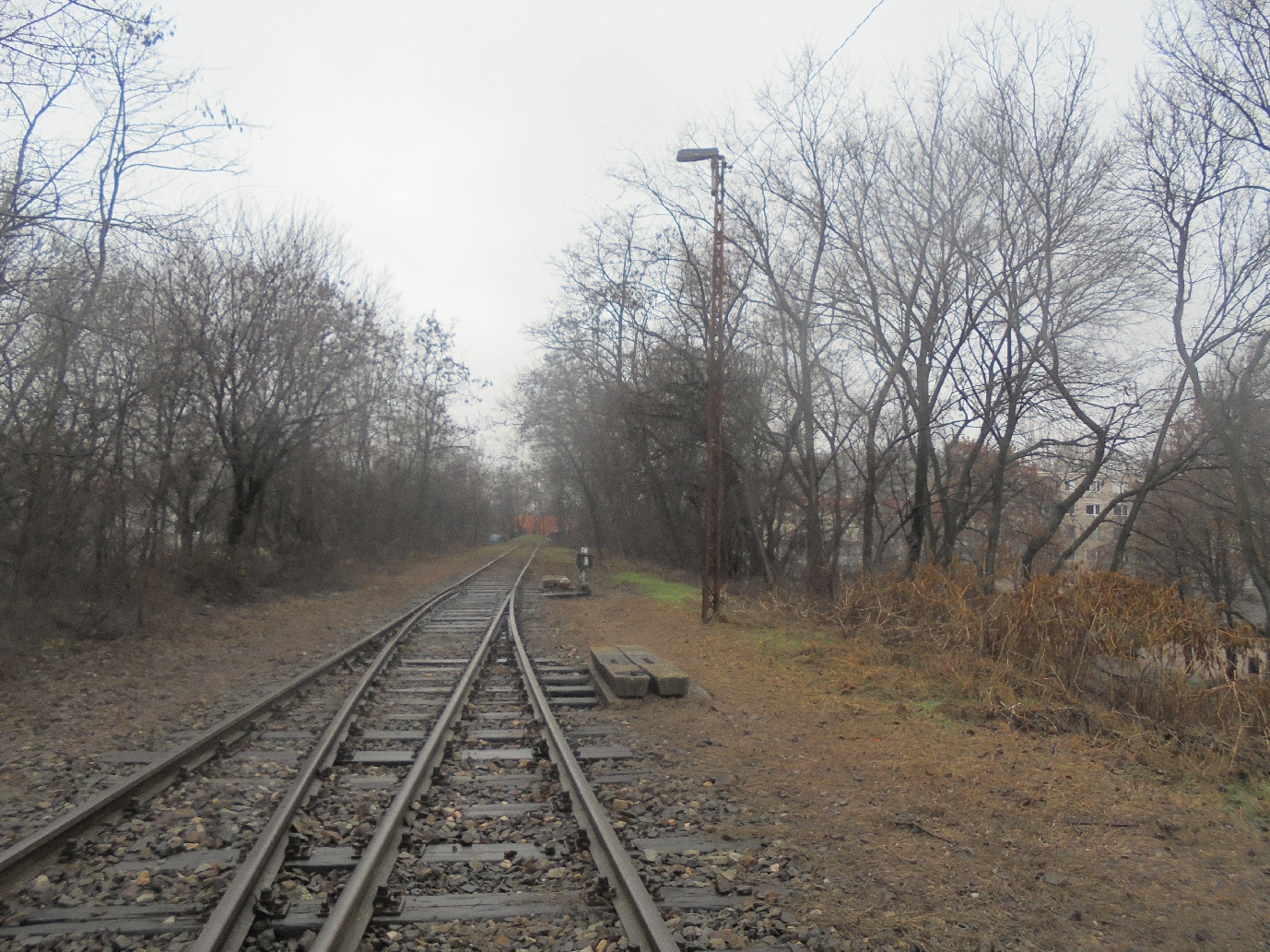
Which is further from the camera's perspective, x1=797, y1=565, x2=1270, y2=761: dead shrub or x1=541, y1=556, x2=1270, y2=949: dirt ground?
x1=797, y1=565, x2=1270, y2=761: dead shrub

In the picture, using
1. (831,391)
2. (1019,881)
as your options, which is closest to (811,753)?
(1019,881)

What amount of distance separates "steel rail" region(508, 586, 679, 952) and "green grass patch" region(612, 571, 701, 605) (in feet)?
A: 43.9

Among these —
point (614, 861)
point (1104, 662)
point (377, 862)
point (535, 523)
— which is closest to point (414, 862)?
point (377, 862)

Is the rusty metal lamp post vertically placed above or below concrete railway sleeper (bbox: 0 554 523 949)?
above

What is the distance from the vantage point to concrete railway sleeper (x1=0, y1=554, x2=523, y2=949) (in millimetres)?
3969

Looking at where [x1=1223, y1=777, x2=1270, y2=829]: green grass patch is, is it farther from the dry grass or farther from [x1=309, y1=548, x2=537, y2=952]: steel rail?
[x1=309, y1=548, x2=537, y2=952]: steel rail

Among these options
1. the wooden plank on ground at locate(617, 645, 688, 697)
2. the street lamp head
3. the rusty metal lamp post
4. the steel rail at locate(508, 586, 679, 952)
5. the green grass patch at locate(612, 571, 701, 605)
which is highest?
the street lamp head

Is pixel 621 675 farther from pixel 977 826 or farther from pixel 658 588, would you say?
pixel 658 588

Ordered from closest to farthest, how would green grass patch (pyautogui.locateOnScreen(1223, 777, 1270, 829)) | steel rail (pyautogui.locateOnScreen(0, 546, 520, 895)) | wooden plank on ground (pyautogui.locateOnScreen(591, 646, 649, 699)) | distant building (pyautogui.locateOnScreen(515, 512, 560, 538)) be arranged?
steel rail (pyautogui.locateOnScreen(0, 546, 520, 895)), green grass patch (pyautogui.locateOnScreen(1223, 777, 1270, 829)), wooden plank on ground (pyautogui.locateOnScreen(591, 646, 649, 699)), distant building (pyautogui.locateOnScreen(515, 512, 560, 538))

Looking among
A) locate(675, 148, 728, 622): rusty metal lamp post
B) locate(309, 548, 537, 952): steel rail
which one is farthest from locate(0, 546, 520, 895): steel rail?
locate(675, 148, 728, 622): rusty metal lamp post

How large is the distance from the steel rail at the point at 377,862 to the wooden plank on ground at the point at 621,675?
1.84m

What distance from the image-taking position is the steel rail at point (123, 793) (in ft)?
14.4

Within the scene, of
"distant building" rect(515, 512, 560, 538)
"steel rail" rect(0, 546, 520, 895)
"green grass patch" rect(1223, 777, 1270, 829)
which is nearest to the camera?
"steel rail" rect(0, 546, 520, 895)

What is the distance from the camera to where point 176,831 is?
5.06 meters
